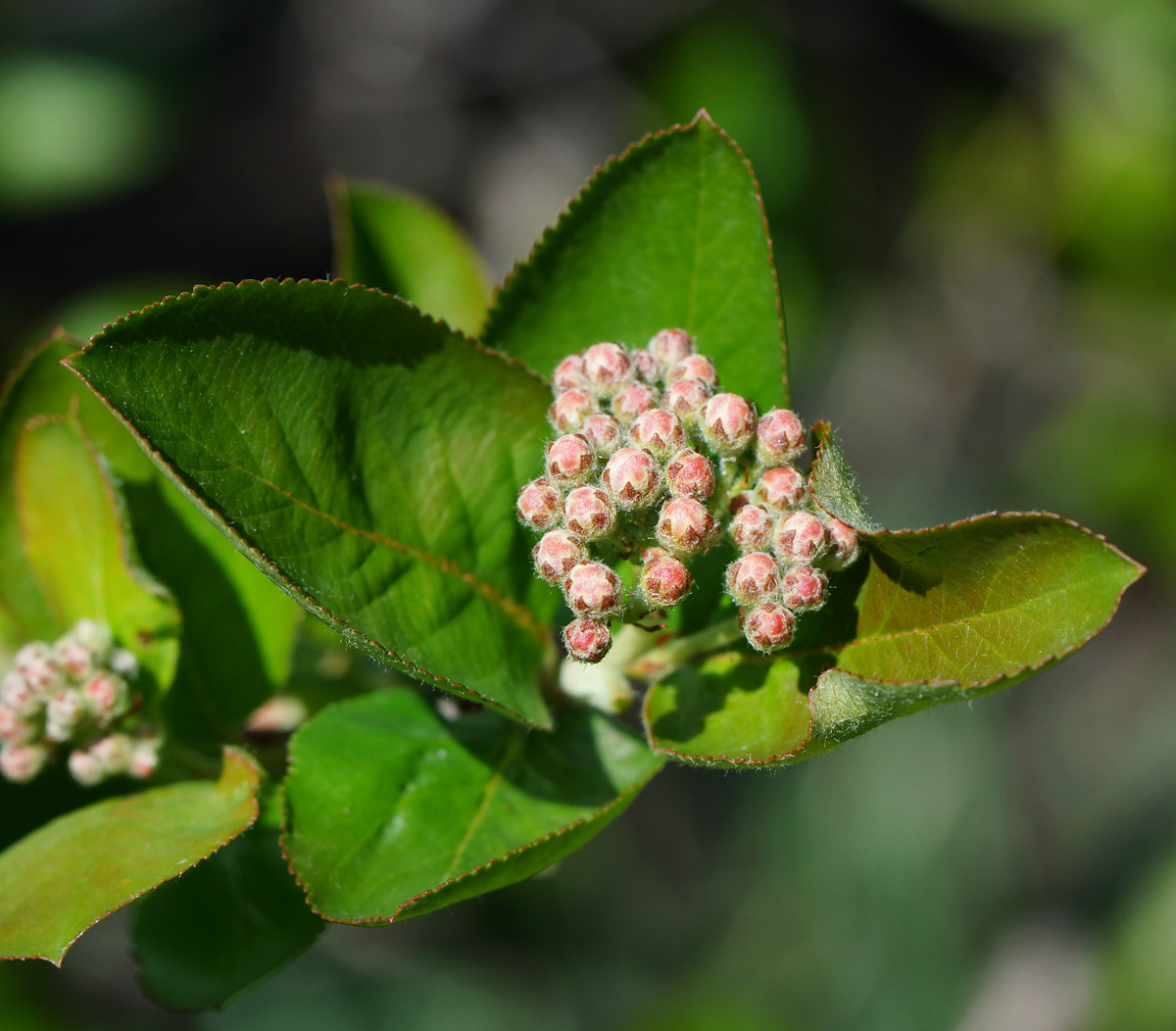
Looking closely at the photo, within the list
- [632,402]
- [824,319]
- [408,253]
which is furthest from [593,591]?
[824,319]

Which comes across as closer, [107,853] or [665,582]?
[665,582]

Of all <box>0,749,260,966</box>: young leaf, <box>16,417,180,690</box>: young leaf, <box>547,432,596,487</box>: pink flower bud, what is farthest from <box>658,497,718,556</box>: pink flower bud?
<box>16,417,180,690</box>: young leaf

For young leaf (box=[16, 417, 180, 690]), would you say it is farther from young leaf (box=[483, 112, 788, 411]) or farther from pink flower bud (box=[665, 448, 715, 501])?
pink flower bud (box=[665, 448, 715, 501])

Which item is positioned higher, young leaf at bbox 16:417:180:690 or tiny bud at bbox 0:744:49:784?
young leaf at bbox 16:417:180:690

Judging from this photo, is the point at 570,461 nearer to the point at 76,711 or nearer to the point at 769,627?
the point at 769,627

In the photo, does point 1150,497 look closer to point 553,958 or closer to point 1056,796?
point 1056,796
